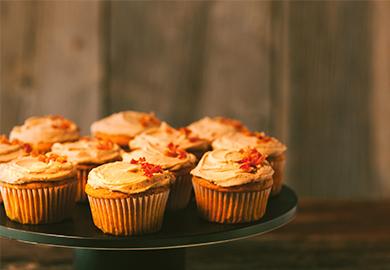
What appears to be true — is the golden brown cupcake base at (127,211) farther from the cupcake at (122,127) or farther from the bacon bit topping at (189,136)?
the cupcake at (122,127)

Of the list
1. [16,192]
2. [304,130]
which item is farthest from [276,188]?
[304,130]

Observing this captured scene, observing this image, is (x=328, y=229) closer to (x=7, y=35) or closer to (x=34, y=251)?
(x=34, y=251)

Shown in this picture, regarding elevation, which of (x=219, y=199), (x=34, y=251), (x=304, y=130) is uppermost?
(x=219, y=199)

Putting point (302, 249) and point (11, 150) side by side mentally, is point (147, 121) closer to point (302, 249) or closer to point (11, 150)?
point (11, 150)

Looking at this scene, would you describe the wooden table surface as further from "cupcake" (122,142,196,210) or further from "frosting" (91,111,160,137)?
"cupcake" (122,142,196,210)

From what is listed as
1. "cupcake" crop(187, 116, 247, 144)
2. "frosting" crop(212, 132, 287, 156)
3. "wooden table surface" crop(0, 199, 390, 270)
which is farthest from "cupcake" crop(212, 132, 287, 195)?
"wooden table surface" crop(0, 199, 390, 270)

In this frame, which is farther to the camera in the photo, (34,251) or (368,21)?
(368,21)

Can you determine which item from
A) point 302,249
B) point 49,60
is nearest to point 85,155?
point 302,249
